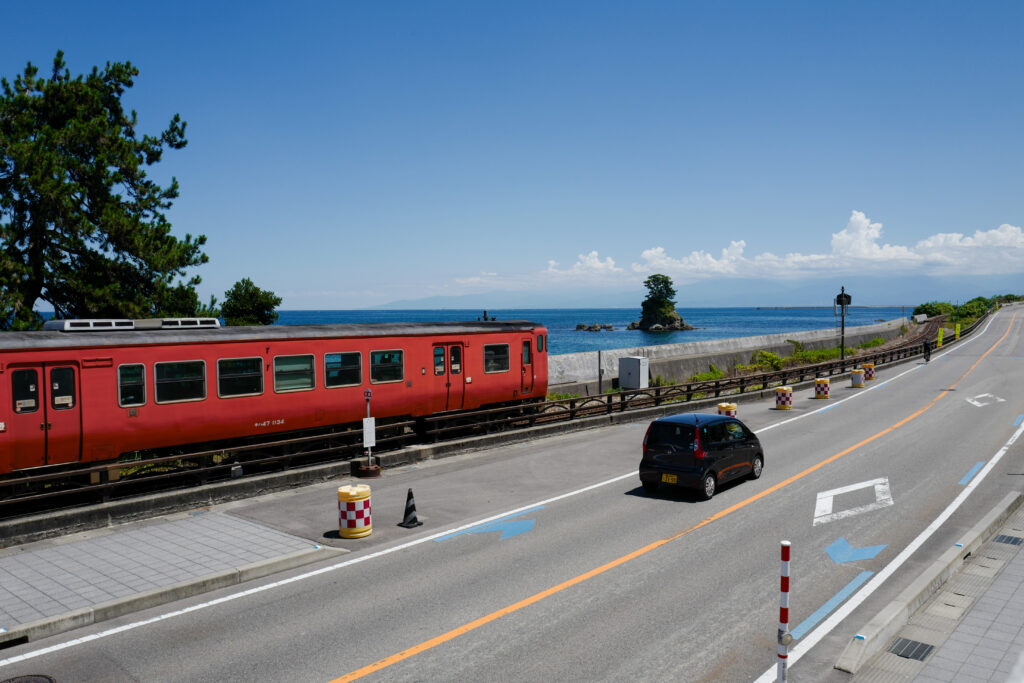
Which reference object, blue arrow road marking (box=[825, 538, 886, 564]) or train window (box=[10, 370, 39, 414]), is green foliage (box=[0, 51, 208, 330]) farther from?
blue arrow road marking (box=[825, 538, 886, 564])

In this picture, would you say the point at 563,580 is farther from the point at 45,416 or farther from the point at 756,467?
the point at 45,416

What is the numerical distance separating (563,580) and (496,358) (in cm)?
1320

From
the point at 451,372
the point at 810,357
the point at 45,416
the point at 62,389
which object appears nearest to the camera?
the point at 45,416

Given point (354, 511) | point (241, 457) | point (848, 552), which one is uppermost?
point (354, 511)

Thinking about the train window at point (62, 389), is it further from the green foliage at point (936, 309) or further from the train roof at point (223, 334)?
the green foliage at point (936, 309)

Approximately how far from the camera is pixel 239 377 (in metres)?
16.5

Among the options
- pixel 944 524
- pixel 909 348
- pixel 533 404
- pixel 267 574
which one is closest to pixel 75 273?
pixel 533 404

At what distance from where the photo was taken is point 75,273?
26578 millimetres

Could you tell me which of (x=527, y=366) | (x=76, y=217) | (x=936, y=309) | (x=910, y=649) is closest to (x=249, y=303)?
(x=76, y=217)

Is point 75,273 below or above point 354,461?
above

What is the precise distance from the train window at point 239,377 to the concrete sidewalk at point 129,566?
3.82 m

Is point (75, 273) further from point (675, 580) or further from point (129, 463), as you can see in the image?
point (675, 580)

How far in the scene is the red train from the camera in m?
13.6

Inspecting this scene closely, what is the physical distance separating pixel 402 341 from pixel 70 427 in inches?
328
